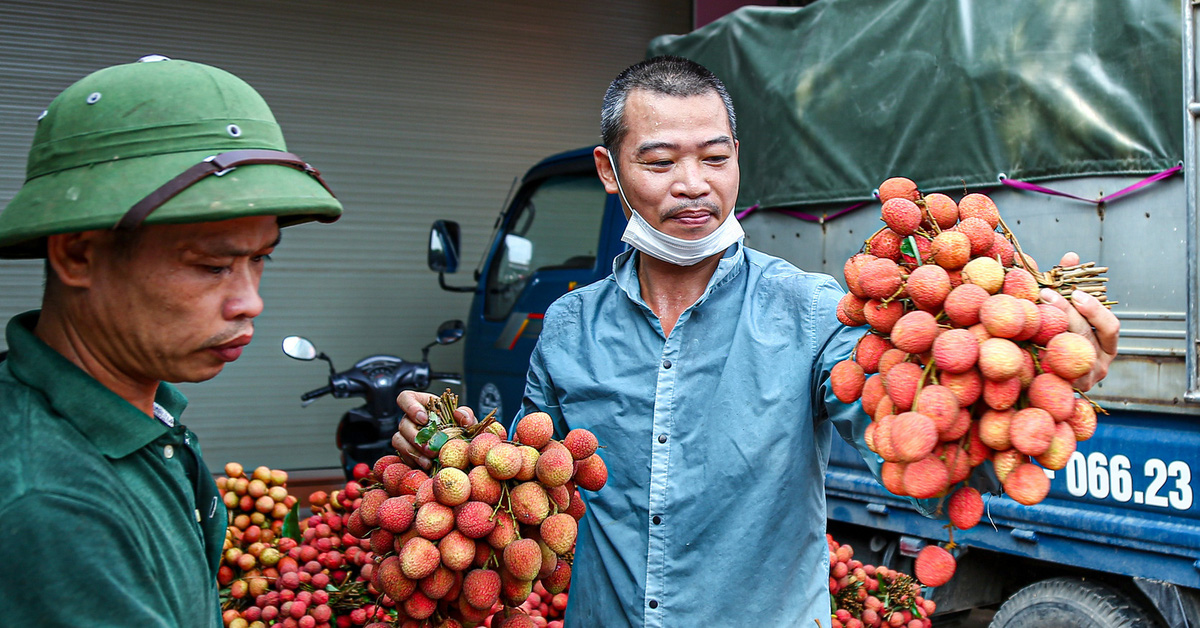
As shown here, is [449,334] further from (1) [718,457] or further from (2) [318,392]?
(1) [718,457]

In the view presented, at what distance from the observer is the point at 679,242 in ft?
6.38

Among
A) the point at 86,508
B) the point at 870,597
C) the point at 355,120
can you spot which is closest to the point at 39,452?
the point at 86,508

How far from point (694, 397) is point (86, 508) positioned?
1.17 metres

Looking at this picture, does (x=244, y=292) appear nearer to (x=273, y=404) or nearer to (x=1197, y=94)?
(x=1197, y=94)

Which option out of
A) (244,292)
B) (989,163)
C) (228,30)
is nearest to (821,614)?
(244,292)

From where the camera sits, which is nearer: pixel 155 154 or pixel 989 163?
pixel 155 154

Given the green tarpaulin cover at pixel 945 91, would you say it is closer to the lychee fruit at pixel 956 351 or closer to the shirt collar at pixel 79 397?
the lychee fruit at pixel 956 351

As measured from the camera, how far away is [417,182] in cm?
758

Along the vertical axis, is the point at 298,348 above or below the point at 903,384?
below

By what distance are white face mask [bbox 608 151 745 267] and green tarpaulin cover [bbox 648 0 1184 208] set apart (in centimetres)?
205

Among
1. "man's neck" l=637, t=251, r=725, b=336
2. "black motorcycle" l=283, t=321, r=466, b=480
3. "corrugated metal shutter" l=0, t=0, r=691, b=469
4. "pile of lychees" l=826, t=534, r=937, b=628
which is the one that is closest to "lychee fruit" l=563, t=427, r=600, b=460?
"man's neck" l=637, t=251, r=725, b=336

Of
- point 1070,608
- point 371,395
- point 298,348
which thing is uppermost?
point 298,348

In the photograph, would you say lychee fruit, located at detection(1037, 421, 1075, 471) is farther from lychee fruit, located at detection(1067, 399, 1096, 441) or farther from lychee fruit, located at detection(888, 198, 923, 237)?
lychee fruit, located at detection(888, 198, 923, 237)

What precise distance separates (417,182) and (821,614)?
6318 millimetres
